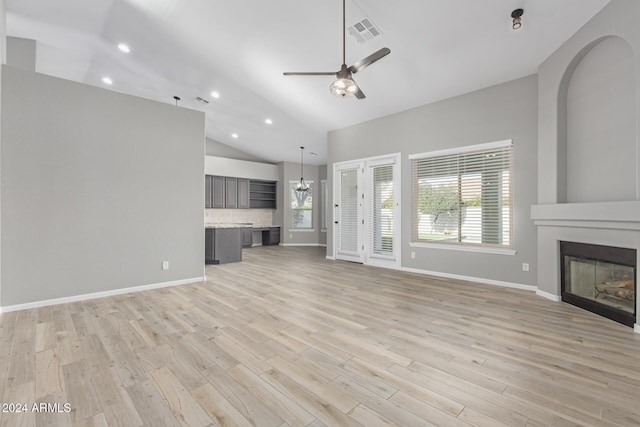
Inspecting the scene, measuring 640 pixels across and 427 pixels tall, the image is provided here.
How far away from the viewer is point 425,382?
1876 mm

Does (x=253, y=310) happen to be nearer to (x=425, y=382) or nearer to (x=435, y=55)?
(x=425, y=382)

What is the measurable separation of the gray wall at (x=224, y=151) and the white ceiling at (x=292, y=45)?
2.75 metres

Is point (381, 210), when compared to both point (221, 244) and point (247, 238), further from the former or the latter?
point (247, 238)

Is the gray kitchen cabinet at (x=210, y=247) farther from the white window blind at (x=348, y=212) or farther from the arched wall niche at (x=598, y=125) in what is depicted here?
the arched wall niche at (x=598, y=125)

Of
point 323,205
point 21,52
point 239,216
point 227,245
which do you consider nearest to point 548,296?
point 227,245

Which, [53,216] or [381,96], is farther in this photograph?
[381,96]

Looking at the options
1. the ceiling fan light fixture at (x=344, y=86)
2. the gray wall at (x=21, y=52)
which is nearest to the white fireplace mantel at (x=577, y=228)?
the ceiling fan light fixture at (x=344, y=86)

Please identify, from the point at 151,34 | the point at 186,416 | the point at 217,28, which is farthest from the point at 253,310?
the point at 151,34

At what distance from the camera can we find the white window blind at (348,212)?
263 inches

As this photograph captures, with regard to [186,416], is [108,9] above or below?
above

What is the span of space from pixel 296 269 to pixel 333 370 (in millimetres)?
3885

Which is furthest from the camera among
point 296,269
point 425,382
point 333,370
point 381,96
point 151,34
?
point 296,269

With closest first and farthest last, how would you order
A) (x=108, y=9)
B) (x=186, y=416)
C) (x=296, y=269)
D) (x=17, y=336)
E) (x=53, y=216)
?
(x=186, y=416)
(x=17, y=336)
(x=53, y=216)
(x=108, y=9)
(x=296, y=269)

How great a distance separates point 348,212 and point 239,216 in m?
4.90
